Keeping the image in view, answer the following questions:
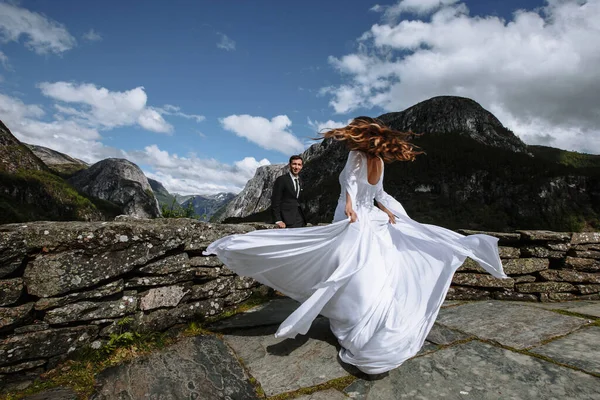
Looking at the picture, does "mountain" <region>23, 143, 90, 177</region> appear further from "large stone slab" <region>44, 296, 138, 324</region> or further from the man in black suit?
"large stone slab" <region>44, 296, 138, 324</region>

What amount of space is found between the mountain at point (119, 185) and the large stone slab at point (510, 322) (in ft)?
442

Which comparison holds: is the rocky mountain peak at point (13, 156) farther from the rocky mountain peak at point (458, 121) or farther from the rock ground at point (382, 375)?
the rocky mountain peak at point (458, 121)

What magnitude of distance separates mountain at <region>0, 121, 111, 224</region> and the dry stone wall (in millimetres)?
89536

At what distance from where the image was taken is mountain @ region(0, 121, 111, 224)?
255 feet

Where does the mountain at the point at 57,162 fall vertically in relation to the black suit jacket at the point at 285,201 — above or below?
above

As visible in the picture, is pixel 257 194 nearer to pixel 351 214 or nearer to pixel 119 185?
pixel 119 185

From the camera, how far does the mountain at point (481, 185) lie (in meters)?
86.4

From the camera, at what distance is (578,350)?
3271 millimetres

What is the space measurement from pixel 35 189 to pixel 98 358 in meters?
100

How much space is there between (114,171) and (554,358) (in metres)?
166

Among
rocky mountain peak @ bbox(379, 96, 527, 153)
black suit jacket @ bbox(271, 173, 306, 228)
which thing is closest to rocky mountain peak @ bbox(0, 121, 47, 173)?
black suit jacket @ bbox(271, 173, 306, 228)

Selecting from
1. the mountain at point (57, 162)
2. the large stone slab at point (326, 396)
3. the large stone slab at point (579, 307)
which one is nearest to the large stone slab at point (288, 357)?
the large stone slab at point (326, 396)

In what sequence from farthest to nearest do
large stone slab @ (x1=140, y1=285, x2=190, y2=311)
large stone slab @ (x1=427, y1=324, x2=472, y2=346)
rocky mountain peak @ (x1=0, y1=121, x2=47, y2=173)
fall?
rocky mountain peak @ (x1=0, y1=121, x2=47, y2=173)
large stone slab @ (x1=140, y1=285, x2=190, y2=311)
large stone slab @ (x1=427, y1=324, x2=472, y2=346)

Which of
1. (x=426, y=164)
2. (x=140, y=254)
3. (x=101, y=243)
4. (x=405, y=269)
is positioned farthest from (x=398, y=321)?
(x=426, y=164)
